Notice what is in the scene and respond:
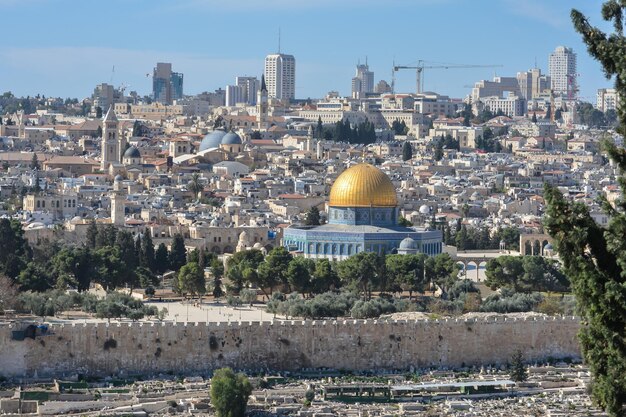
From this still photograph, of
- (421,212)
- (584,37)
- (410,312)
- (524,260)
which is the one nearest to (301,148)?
(421,212)

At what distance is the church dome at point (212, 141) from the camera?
102 meters

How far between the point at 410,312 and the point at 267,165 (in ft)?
174

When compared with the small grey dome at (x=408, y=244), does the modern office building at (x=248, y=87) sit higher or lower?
higher

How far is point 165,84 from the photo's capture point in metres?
182

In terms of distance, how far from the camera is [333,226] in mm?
58531

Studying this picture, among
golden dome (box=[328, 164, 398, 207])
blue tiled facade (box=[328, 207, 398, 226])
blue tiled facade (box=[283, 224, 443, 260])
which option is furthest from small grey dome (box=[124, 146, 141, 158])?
blue tiled facade (box=[283, 224, 443, 260])

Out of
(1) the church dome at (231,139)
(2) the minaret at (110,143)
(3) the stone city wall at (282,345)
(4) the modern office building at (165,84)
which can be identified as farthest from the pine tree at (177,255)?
(4) the modern office building at (165,84)

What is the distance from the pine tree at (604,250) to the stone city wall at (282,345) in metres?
24.6

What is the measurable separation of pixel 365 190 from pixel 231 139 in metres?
43.6

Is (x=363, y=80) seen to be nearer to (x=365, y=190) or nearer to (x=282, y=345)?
(x=365, y=190)

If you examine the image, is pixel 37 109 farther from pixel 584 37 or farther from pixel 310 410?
pixel 584 37

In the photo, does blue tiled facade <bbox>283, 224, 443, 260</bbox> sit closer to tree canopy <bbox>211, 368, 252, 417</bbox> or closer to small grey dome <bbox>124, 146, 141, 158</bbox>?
tree canopy <bbox>211, 368, 252, 417</bbox>

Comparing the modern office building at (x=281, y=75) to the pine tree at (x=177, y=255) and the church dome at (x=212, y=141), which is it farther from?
the pine tree at (x=177, y=255)

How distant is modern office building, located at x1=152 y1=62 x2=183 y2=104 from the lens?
178 m
